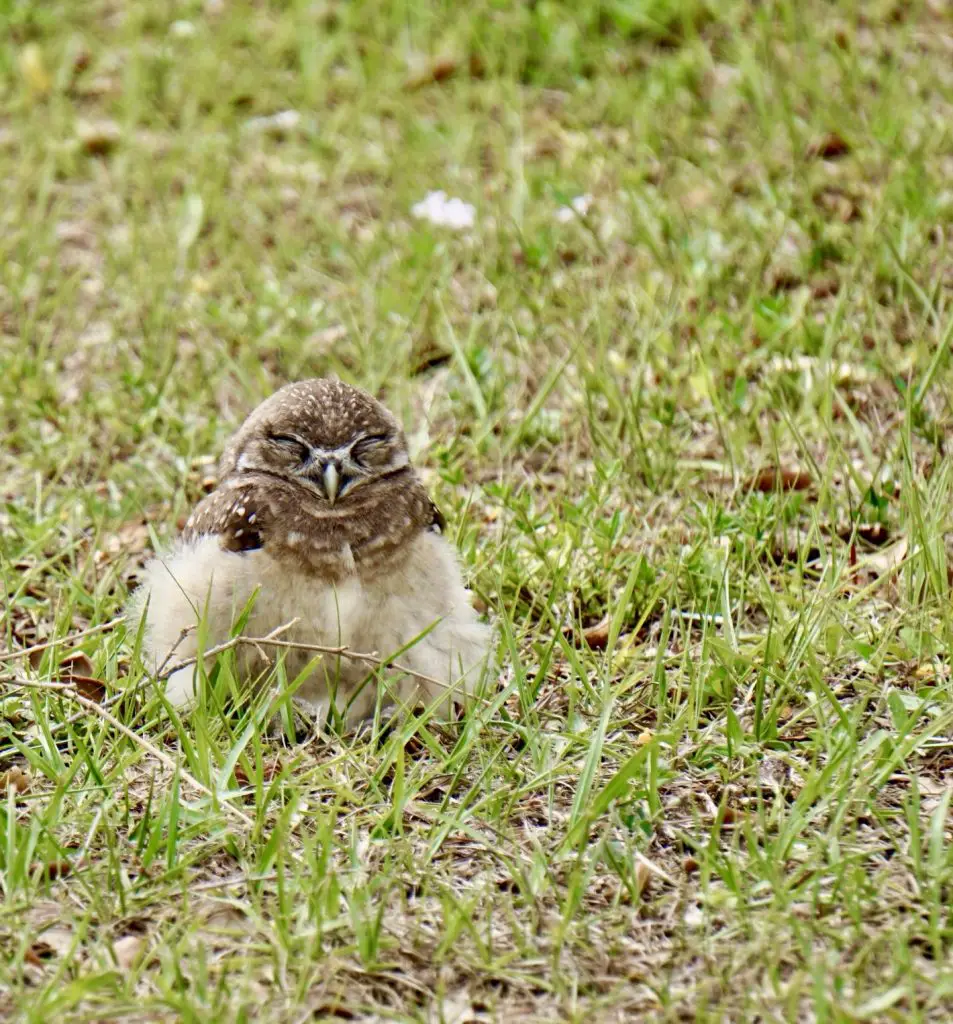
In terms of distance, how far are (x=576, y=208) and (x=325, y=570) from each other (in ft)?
10.2

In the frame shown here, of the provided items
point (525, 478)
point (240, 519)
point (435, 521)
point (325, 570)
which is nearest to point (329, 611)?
point (325, 570)

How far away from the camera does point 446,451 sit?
582 cm

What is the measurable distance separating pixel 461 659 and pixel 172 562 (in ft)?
3.08

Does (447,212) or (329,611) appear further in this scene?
(447,212)

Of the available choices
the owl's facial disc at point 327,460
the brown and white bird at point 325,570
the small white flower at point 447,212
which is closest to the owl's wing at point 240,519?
the brown and white bird at point 325,570

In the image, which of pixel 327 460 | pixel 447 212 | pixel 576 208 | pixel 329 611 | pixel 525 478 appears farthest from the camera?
pixel 447 212

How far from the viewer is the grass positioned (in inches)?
139

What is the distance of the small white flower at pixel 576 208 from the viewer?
23.9ft

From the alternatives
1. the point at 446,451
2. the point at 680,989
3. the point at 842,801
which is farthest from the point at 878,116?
the point at 680,989

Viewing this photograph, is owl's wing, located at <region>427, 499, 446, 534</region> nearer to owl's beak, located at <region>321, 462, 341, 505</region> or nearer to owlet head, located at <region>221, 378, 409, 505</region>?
owlet head, located at <region>221, 378, 409, 505</region>

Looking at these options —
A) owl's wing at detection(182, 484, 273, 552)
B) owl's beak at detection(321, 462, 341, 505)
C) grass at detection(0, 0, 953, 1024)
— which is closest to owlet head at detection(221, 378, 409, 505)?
owl's beak at detection(321, 462, 341, 505)

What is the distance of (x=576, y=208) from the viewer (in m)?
7.21

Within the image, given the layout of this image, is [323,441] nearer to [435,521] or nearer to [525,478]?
[435,521]

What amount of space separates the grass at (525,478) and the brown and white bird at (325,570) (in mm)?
174
